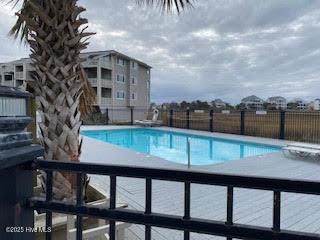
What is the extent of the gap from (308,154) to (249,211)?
6.33 m

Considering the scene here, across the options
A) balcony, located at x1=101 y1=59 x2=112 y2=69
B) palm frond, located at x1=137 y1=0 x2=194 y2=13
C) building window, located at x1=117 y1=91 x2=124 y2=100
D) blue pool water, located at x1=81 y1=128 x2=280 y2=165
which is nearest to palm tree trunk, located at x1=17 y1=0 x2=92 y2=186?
palm frond, located at x1=137 y1=0 x2=194 y2=13

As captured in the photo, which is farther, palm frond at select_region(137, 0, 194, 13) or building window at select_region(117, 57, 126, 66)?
building window at select_region(117, 57, 126, 66)

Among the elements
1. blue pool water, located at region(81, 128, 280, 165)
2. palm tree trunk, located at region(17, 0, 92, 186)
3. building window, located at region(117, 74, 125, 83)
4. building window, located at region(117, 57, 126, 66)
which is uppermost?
building window, located at region(117, 57, 126, 66)

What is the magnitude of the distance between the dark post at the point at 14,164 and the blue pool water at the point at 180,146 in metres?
9.72

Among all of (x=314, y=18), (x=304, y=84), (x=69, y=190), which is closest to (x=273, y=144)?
(x=314, y=18)

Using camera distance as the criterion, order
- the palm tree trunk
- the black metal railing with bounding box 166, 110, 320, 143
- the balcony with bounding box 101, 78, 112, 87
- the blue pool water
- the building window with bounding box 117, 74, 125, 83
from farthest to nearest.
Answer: the building window with bounding box 117, 74, 125, 83, the balcony with bounding box 101, 78, 112, 87, the black metal railing with bounding box 166, 110, 320, 143, the blue pool water, the palm tree trunk

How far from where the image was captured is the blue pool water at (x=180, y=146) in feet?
40.9

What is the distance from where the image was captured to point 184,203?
1.42 metres

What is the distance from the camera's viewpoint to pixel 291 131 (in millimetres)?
15250

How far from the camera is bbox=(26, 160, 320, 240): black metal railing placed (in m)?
1.22

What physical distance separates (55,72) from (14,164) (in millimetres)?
2502

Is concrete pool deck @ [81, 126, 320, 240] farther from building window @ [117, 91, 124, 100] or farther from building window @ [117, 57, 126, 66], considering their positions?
building window @ [117, 57, 126, 66]

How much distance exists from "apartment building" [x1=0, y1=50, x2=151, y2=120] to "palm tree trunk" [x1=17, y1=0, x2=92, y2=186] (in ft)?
99.5

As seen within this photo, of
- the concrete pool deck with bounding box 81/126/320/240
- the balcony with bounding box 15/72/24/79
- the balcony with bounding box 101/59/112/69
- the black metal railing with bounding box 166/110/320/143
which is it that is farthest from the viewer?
the balcony with bounding box 15/72/24/79
